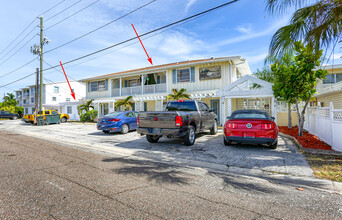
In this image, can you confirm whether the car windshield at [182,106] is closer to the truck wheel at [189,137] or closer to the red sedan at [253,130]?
the truck wheel at [189,137]

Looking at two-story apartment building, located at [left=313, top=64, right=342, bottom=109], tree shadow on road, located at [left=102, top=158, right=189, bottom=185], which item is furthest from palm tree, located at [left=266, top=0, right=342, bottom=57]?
tree shadow on road, located at [left=102, top=158, right=189, bottom=185]

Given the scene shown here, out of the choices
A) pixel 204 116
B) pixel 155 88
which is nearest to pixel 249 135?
pixel 204 116

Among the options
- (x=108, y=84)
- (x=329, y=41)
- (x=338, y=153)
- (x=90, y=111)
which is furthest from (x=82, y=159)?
(x=108, y=84)

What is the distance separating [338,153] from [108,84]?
2307 centimetres

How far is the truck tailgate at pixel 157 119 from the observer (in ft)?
24.7

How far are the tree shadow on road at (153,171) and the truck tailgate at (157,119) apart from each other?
209cm

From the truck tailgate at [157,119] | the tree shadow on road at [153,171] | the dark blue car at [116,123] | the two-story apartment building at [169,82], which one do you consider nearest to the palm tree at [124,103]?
the two-story apartment building at [169,82]

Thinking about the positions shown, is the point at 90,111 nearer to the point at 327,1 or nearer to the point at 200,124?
the point at 200,124

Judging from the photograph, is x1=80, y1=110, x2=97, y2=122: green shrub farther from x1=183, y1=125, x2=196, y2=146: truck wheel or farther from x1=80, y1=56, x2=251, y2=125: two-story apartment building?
x1=183, y1=125, x2=196, y2=146: truck wheel

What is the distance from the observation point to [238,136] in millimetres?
7184

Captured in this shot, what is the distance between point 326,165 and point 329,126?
2.87 meters

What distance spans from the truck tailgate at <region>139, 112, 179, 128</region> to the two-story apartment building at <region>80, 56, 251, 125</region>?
290 inches

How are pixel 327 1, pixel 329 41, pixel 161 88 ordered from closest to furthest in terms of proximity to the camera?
pixel 327 1 < pixel 329 41 < pixel 161 88

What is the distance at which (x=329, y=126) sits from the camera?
7.30 meters
